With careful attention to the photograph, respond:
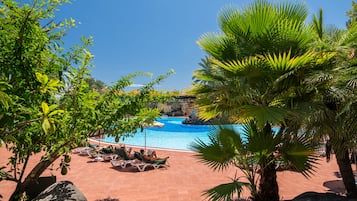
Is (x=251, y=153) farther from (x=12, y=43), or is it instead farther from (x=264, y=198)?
(x=12, y=43)

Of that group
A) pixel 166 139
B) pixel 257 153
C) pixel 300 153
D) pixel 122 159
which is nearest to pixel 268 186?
pixel 257 153

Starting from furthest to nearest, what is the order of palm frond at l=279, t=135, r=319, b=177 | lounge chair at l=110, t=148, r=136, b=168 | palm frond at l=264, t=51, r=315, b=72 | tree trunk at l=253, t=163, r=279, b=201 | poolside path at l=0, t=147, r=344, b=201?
lounge chair at l=110, t=148, r=136, b=168 < poolside path at l=0, t=147, r=344, b=201 < tree trunk at l=253, t=163, r=279, b=201 < palm frond at l=279, t=135, r=319, b=177 < palm frond at l=264, t=51, r=315, b=72

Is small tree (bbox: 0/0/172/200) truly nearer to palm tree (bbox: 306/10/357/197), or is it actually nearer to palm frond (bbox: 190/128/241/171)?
palm frond (bbox: 190/128/241/171)

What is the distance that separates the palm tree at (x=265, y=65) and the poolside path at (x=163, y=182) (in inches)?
96.3

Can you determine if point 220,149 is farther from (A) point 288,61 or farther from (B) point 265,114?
(A) point 288,61

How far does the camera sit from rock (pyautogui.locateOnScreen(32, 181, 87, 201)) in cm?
461

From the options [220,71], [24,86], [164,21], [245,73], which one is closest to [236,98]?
[245,73]

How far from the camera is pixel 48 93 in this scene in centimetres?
292

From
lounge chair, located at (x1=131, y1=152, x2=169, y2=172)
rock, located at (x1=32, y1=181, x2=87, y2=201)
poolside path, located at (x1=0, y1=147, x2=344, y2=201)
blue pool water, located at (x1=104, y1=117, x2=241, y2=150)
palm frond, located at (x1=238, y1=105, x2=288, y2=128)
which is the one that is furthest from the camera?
blue pool water, located at (x1=104, y1=117, x2=241, y2=150)

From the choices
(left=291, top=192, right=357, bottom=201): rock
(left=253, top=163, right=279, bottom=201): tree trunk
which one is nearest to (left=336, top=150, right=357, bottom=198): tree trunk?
(left=291, top=192, right=357, bottom=201): rock

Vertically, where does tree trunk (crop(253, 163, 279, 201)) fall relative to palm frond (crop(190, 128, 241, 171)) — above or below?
below

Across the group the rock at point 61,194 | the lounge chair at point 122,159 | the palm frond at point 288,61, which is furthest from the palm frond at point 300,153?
the lounge chair at point 122,159

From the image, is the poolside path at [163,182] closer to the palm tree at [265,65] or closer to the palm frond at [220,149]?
Result: the palm frond at [220,149]

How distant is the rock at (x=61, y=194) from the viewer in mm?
4611
